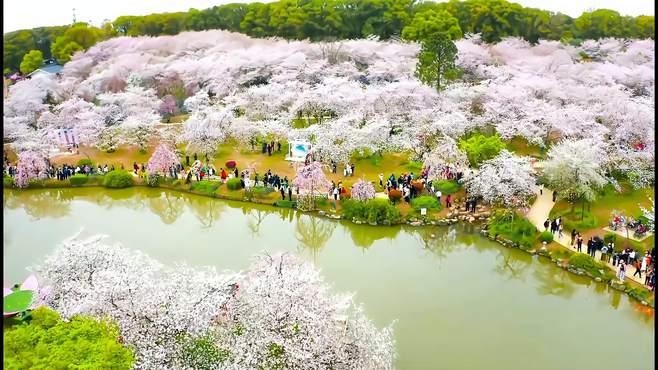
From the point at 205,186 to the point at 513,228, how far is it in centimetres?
1230

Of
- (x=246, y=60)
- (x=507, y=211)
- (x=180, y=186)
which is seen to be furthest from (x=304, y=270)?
(x=246, y=60)

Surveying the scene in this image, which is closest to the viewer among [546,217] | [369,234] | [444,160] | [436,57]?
[546,217]

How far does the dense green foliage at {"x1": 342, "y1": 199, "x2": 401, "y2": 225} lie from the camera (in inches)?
773

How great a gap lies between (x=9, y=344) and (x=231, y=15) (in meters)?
43.6

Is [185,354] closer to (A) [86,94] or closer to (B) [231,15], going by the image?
(A) [86,94]

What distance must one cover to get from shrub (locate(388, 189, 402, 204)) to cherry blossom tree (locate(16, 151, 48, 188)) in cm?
1513

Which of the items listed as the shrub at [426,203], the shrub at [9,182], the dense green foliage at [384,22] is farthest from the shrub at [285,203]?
the dense green foliage at [384,22]

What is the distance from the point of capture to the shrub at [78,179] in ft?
78.0

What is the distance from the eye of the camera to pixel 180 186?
2338 centimetres

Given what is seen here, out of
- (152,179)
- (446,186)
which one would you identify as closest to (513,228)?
(446,186)

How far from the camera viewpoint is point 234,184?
74.1 ft

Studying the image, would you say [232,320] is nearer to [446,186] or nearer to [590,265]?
[590,265]

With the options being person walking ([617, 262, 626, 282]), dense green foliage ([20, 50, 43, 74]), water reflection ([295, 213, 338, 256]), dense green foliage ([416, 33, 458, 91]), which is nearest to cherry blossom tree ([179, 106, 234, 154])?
water reflection ([295, 213, 338, 256])

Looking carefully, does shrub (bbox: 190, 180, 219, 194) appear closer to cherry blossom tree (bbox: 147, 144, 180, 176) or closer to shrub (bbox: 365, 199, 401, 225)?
cherry blossom tree (bbox: 147, 144, 180, 176)
